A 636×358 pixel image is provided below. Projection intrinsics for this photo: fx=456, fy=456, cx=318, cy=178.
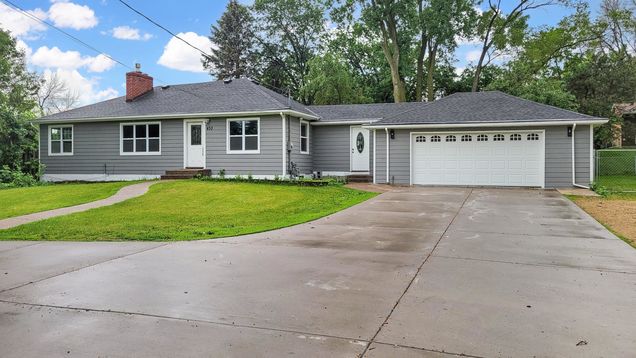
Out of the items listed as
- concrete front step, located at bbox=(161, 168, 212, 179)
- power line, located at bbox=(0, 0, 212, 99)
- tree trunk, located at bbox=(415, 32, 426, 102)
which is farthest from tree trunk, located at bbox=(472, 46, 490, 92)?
concrete front step, located at bbox=(161, 168, 212, 179)

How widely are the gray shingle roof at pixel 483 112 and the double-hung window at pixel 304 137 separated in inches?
138

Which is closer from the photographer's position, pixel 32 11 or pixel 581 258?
pixel 581 258

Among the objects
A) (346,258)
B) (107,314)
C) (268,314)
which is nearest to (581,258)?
(346,258)

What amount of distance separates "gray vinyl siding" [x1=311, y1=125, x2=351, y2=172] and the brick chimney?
330 inches

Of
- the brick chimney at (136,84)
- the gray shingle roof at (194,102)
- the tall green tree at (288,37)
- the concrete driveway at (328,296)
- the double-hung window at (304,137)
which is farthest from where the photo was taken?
the tall green tree at (288,37)

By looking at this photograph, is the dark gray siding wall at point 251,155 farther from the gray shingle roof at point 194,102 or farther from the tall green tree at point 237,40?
the tall green tree at point 237,40

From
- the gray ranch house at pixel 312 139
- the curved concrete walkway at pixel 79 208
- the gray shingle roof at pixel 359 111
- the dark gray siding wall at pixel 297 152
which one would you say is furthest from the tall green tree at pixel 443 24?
the curved concrete walkway at pixel 79 208

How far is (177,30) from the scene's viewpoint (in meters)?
17.2

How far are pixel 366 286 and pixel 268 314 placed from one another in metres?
1.28

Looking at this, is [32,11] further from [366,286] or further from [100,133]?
[366,286]

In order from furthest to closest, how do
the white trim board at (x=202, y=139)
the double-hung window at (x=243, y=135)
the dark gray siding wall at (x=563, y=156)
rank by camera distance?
the white trim board at (x=202, y=139)
the double-hung window at (x=243, y=135)
the dark gray siding wall at (x=563, y=156)

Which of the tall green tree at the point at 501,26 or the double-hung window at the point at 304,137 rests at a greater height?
the tall green tree at the point at 501,26

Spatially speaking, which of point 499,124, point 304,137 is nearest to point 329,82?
A: point 304,137

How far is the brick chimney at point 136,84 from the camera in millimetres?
21125
